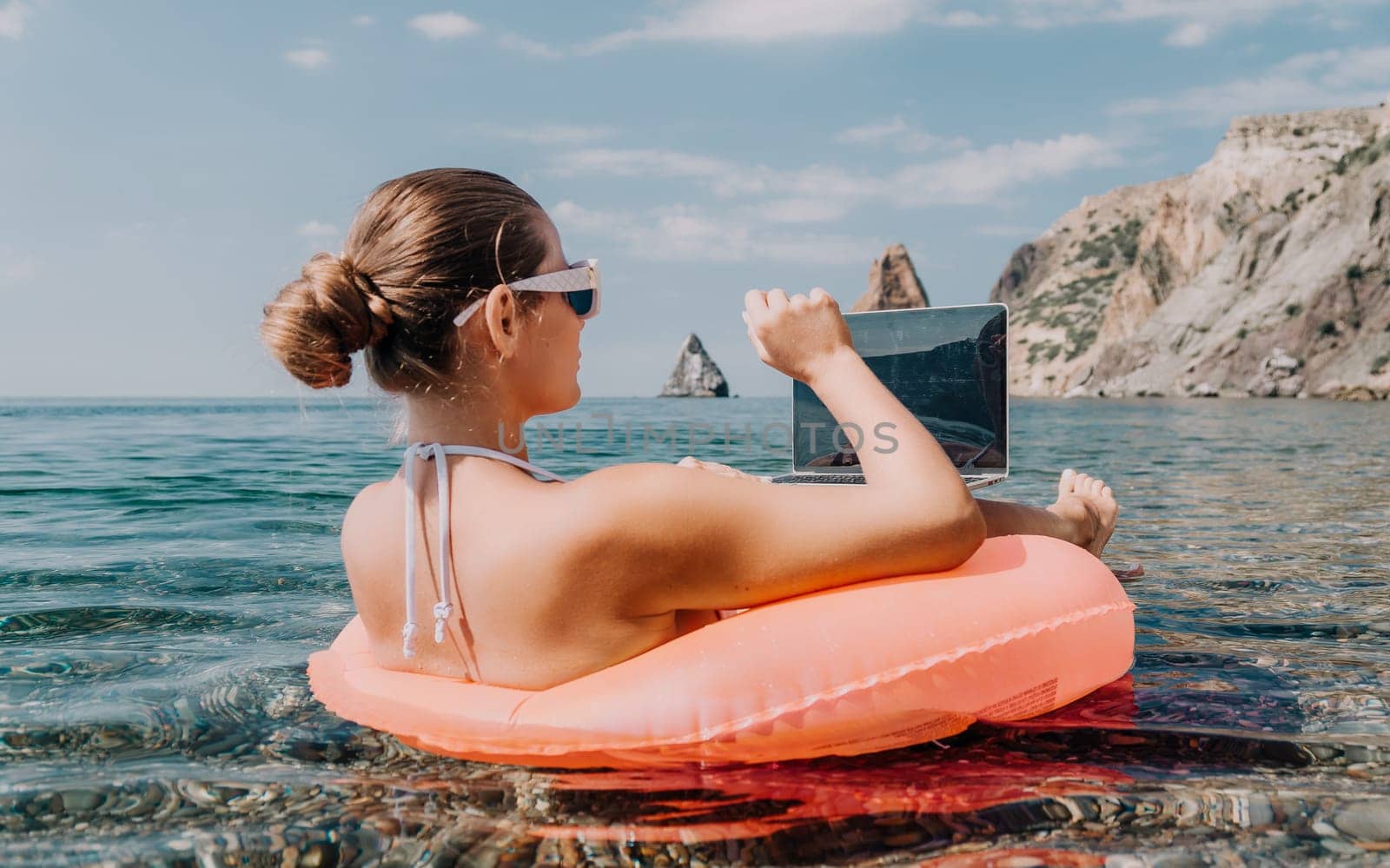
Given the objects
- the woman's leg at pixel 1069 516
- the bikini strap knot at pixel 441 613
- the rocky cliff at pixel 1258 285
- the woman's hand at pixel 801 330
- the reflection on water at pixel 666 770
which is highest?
the rocky cliff at pixel 1258 285

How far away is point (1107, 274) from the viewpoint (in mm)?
99750

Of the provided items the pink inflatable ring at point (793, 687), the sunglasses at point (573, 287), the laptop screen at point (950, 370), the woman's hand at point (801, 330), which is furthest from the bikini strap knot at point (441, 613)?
the laptop screen at point (950, 370)

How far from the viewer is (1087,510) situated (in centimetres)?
326

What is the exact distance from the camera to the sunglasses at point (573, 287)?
2.07m

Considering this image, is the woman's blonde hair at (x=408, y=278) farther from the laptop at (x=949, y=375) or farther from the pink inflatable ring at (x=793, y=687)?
the laptop at (x=949, y=375)

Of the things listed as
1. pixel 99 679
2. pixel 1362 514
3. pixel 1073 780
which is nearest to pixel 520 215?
pixel 1073 780

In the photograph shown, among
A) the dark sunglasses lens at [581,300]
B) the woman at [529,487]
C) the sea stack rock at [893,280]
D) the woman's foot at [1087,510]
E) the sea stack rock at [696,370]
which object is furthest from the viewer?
the sea stack rock at [893,280]

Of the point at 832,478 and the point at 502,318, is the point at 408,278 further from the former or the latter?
the point at 832,478

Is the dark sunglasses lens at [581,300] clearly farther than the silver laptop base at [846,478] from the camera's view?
No

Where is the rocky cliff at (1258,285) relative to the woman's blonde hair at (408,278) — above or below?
above

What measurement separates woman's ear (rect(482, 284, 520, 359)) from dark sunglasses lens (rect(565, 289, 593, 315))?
148 millimetres

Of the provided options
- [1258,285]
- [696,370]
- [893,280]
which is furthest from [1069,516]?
[893,280]

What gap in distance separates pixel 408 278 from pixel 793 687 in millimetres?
1173

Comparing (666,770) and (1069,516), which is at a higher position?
(1069,516)
